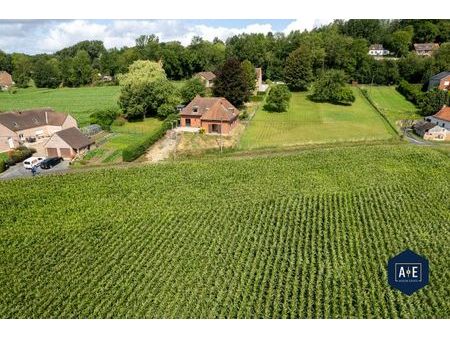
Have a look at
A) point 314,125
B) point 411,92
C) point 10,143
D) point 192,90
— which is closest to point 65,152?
point 10,143

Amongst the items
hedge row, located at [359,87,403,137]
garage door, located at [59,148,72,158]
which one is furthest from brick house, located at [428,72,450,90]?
garage door, located at [59,148,72,158]

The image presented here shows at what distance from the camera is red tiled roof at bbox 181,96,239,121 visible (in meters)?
43.1

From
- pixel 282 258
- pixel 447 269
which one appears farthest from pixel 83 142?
pixel 447 269

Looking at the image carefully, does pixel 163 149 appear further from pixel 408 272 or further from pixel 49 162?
pixel 408 272

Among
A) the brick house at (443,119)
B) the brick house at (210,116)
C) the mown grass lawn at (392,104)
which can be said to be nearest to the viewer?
the brick house at (210,116)

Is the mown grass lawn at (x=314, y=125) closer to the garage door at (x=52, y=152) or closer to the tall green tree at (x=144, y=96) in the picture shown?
the tall green tree at (x=144, y=96)


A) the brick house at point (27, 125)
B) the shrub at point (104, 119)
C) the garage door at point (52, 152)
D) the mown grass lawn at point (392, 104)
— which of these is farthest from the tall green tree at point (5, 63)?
the mown grass lawn at point (392, 104)

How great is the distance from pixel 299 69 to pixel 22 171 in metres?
52.8

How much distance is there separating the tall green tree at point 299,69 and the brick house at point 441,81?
2161 cm

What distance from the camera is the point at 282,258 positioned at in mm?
18797

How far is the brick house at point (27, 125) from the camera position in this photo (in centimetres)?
3888

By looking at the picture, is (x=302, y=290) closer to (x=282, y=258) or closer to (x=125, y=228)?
(x=282, y=258)

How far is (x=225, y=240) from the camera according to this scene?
67.1 feet

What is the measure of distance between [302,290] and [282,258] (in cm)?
264
